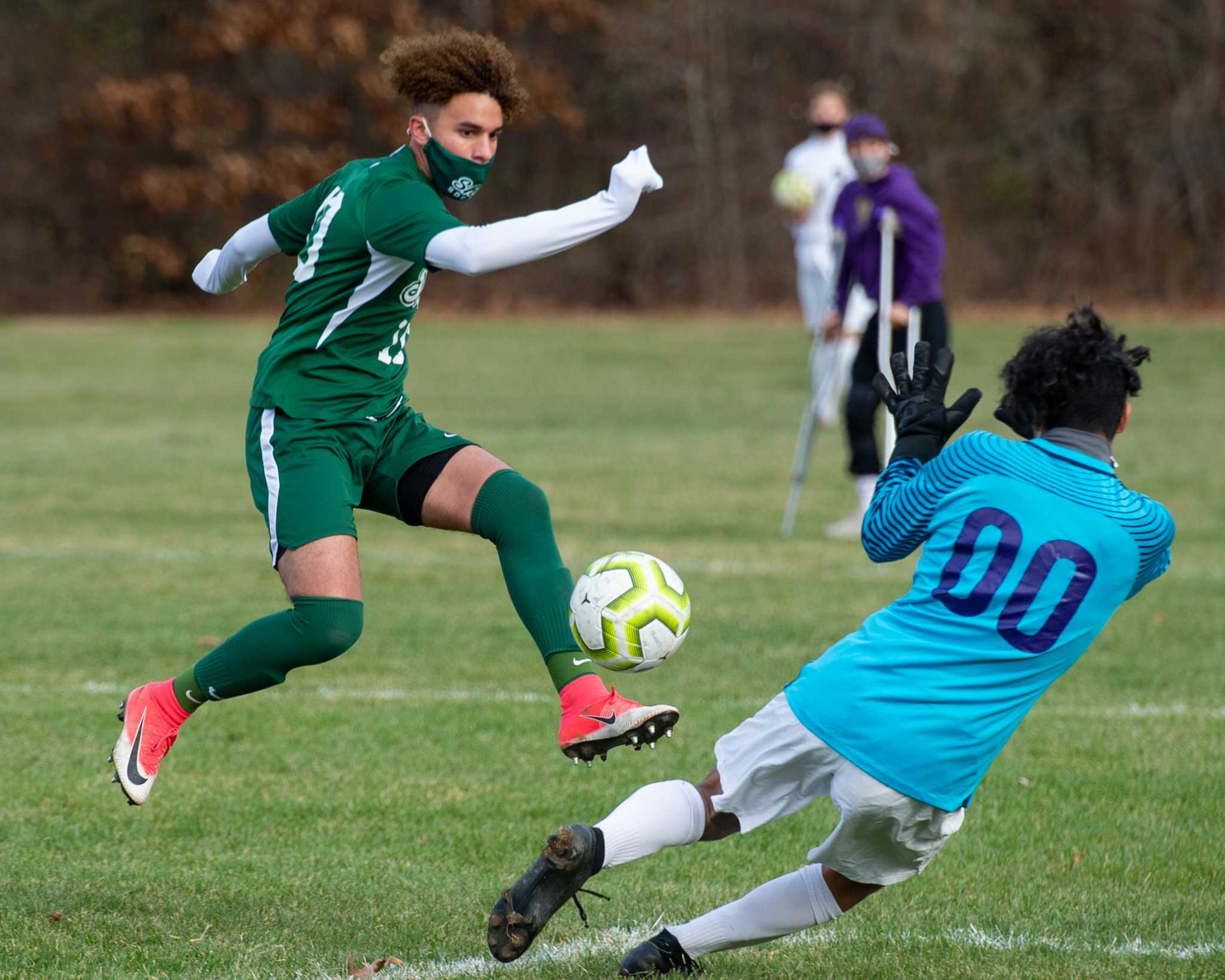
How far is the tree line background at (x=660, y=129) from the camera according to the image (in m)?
29.8

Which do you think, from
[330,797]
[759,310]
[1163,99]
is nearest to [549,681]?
[330,797]

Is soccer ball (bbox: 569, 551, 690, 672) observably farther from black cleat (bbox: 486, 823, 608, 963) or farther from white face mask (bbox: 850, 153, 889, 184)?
white face mask (bbox: 850, 153, 889, 184)

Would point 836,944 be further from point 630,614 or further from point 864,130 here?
point 864,130

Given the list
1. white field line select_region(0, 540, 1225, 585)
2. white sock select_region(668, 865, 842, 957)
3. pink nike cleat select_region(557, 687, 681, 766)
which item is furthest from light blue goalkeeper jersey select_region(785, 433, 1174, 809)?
white field line select_region(0, 540, 1225, 585)

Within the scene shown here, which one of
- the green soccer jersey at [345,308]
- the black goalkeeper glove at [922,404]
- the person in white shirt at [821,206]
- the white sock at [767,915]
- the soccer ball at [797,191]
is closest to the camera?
the black goalkeeper glove at [922,404]

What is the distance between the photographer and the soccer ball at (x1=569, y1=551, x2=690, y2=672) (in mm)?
4395

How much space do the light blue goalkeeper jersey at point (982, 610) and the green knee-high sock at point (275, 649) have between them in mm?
1457

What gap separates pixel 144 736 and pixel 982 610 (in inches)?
95.5

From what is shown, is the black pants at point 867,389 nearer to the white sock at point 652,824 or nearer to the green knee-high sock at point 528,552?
the green knee-high sock at point 528,552

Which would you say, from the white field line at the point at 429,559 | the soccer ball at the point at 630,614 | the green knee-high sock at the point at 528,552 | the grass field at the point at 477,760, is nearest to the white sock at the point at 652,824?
the grass field at the point at 477,760

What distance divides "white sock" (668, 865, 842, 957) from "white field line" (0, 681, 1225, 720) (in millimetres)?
2794

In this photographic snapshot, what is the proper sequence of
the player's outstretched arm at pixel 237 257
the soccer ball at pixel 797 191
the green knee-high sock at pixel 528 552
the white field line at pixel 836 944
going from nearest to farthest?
the white field line at pixel 836 944 < the green knee-high sock at pixel 528 552 < the player's outstretched arm at pixel 237 257 < the soccer ball at pixel 797 191

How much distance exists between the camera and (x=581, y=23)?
110 ft

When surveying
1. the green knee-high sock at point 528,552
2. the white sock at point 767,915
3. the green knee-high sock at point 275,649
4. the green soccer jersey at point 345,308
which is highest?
the green soccer jersey at point 345,308
